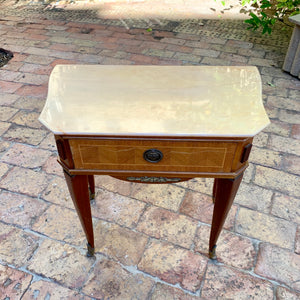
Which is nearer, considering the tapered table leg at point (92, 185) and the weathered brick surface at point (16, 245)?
the weathered brick surface at point (16, 245)

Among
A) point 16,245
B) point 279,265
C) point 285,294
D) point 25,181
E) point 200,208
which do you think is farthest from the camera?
point 25,181

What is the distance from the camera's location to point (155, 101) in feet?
4.36

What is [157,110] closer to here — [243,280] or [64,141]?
[64,141]

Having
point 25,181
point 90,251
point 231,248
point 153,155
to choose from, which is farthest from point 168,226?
point 25,181

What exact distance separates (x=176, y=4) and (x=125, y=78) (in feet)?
13.9

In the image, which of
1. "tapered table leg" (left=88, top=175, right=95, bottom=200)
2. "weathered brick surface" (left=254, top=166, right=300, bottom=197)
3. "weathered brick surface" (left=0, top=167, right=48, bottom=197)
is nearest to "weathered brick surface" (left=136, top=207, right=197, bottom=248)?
"tapered table leg" (left=88, top=175, right=95, bottom=200)

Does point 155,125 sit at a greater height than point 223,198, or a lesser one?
greater

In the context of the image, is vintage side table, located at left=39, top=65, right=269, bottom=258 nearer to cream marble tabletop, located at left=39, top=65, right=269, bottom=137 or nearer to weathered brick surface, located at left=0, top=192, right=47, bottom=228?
cream marble tabletop, located at left=39, top=65, right=269, bottom=137

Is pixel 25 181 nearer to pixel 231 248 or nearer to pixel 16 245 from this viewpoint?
pixel 16 245

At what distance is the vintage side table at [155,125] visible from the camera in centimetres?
117

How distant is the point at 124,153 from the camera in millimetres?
1238

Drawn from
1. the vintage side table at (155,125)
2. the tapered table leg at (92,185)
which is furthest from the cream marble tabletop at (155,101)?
the tapered table leg at (92,185)

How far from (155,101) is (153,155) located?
25 cm

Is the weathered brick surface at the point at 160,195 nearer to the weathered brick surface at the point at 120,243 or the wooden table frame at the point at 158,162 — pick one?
the weathered brick surface at the point at 120,243
